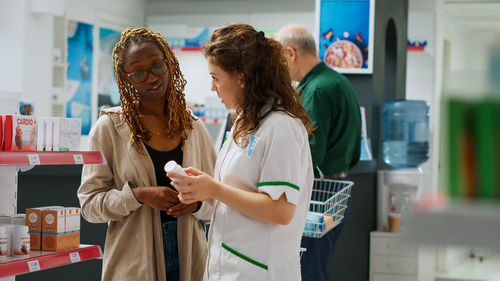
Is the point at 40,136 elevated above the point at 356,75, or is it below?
below

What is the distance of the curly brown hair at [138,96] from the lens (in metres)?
2.34

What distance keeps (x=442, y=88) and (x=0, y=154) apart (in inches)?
77.2

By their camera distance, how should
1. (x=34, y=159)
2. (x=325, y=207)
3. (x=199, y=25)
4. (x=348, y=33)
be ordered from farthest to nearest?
(x=199, y=25) → (x=348, y=33) → (x=325, y=207) → (x=34, y=159)

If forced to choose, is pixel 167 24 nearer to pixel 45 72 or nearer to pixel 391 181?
pixel 45 72

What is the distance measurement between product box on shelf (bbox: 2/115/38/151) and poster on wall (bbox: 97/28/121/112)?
817cm

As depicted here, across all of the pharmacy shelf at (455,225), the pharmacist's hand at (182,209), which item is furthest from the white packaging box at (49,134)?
the pharmacy shelf at (455,225)

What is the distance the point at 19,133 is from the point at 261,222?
1.20m

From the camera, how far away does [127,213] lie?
229 centimetres

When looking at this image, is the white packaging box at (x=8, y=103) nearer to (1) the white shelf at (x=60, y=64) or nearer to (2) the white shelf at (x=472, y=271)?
(2) the white shelf at (x=472, y=271)

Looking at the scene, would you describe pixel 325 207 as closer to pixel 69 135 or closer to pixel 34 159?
pixel 69 135

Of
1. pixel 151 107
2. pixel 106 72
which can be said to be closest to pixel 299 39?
Result: pixel 151 107

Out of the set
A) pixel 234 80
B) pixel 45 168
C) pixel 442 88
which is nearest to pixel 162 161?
pixel 234 80

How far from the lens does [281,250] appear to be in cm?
205

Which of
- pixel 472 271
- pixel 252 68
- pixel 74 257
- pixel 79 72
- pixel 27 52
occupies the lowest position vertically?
pixel 472 271
